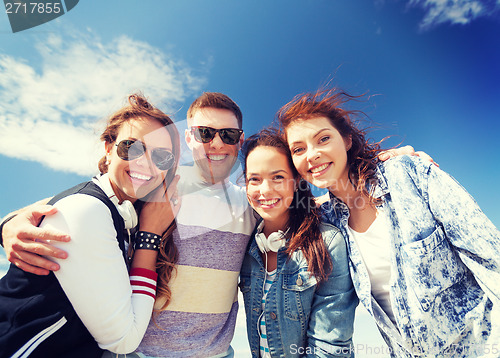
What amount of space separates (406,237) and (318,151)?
1.31 m

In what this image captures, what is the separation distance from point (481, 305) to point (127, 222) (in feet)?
11.5

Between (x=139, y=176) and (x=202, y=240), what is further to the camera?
(x=202, y=240)

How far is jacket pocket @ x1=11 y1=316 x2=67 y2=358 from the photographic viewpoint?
213 cm

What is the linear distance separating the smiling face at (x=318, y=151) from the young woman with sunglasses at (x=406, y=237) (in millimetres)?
12

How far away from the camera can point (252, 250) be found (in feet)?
11.7

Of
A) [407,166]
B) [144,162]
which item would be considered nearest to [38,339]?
[144,162]

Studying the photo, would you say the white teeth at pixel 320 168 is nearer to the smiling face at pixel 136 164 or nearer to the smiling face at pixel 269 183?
the smiling face at pixel 269 183

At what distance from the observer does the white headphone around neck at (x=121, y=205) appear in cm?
278

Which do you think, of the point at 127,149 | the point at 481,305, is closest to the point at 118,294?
the point at 127,149

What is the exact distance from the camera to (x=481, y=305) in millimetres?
2756

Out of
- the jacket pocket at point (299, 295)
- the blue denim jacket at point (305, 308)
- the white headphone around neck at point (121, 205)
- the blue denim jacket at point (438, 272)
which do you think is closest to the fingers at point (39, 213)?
the white headphone around neck at point (121, 205)

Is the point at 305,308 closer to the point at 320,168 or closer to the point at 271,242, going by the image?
the point at 271,242

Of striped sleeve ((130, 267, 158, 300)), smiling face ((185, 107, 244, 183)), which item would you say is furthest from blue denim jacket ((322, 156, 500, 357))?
striped sleeve ((130, 267, 158, 300))

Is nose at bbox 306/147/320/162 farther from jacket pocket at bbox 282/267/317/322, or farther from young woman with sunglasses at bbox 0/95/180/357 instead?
young woman with sunglasses at bbox 0/95/180/357
